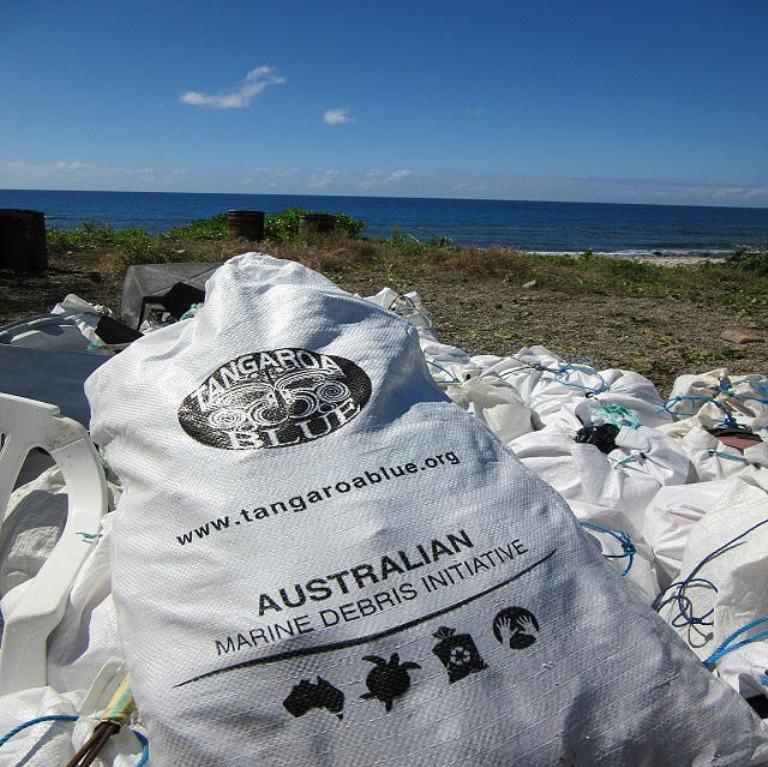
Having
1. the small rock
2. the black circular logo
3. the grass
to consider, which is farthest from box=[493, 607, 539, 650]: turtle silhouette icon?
the grass

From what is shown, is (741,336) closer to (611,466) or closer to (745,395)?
(745,395)

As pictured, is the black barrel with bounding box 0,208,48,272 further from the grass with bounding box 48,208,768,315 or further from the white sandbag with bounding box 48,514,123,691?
the white sandbag with bounding box 48,514,123,691

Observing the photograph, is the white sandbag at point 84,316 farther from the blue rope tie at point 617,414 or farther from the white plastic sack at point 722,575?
the white plastic sack at point 722,575

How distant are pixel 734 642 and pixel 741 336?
3.72 m

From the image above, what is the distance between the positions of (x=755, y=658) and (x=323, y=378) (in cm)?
88

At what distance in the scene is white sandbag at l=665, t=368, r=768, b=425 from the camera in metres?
2.49

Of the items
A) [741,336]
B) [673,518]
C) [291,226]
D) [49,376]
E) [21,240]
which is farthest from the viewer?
[291,226]

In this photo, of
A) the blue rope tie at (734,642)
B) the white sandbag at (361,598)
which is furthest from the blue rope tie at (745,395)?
the white sandbag at (361,598)

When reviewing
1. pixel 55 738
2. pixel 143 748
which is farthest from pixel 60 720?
pixel 143 748

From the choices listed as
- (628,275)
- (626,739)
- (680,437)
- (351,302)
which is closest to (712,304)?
(628,275)

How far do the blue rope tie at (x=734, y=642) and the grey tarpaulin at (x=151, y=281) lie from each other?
2.80m

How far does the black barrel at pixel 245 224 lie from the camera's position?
338 inches

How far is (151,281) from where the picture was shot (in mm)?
3734

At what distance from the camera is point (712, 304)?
19.8ft
